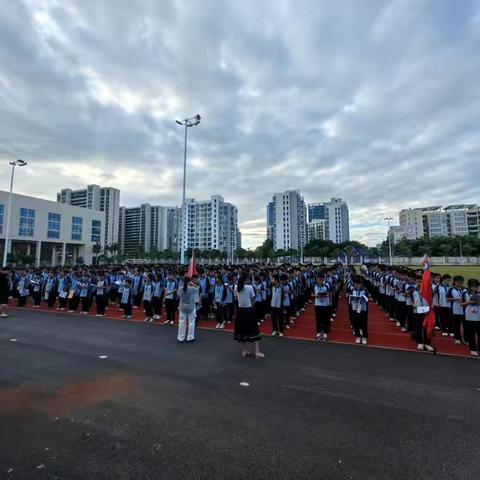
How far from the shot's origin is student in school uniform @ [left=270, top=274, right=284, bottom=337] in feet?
28.2

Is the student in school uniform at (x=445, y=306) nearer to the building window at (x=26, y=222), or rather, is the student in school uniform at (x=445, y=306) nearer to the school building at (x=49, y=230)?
the school building at (x=49, y=230)

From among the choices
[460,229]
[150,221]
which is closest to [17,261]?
[150,221]

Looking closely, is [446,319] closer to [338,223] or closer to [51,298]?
[51,298]

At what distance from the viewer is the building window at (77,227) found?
58156mm

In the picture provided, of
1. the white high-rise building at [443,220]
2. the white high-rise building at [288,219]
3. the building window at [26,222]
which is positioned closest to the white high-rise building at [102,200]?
the building window at [26,222]

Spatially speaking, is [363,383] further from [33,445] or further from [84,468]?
[33,445]

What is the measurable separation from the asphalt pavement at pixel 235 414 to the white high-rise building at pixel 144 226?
118 m

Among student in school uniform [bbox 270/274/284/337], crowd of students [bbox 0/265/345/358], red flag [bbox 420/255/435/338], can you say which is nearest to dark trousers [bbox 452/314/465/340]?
red flag [bbox 420/255/435/338]

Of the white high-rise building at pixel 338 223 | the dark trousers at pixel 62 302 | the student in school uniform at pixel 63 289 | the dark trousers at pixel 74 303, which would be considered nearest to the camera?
the dark trousers at pixel 74 303

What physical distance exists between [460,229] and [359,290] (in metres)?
124

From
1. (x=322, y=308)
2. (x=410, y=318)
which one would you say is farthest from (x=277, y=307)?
(x=410, y=318)

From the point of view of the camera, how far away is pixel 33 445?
3.24m

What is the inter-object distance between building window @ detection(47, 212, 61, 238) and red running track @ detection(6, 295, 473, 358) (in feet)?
154

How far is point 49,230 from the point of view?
53312 millimetres
